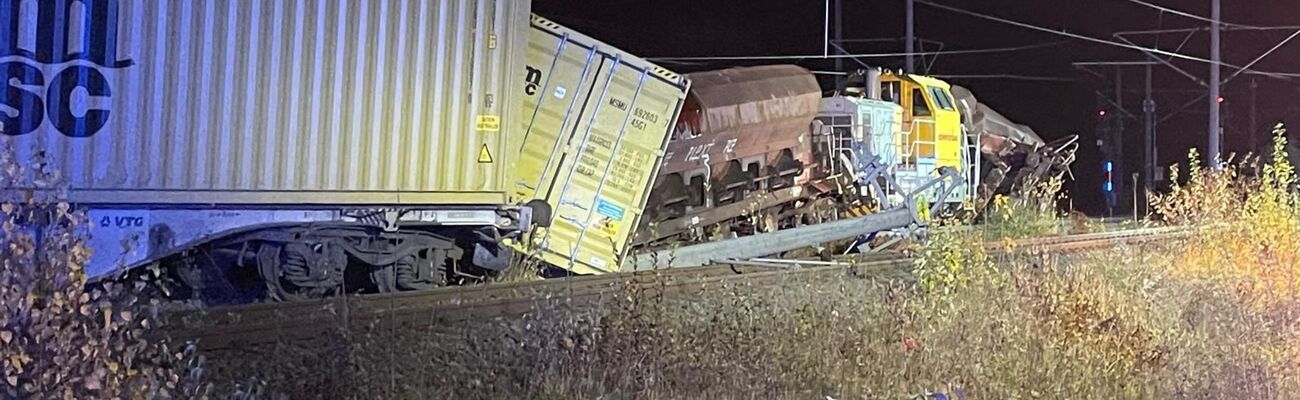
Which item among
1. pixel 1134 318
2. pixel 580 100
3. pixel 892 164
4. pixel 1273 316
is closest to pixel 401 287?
pixel 580 100

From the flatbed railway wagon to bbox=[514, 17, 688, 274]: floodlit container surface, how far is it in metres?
0.80

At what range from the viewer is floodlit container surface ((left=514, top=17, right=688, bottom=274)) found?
1212cm

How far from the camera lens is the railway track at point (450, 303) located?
816 centimetres

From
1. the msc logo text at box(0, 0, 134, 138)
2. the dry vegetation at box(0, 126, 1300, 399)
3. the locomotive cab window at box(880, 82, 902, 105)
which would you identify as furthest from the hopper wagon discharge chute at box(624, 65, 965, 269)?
the msc logo text at box(0, 0, 134, 138)

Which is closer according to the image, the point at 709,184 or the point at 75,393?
Answer: the point at 75,393

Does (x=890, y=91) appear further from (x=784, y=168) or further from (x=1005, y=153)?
(x=1005, y=153)

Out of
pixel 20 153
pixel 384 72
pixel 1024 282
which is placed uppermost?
pixel 384 72

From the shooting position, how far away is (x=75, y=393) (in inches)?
167

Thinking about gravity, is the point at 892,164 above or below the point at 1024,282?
above

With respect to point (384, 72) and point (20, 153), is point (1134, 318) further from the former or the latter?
point (20, 153)

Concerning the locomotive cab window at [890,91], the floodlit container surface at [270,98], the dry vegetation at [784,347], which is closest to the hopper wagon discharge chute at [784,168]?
the locomotive cab window at [890,91]

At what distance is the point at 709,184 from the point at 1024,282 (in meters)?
7.61

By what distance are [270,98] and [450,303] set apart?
7.26 feet

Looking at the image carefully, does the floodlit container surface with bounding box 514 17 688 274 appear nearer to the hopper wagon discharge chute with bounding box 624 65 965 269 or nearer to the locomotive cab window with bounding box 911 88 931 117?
the hopper wagon discharge chute with bounding box 624 65 965 269
